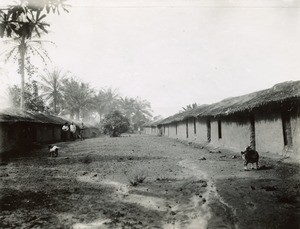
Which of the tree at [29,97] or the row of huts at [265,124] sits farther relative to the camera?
the tree at [29,97]

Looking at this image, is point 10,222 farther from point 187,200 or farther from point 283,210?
point 283,210

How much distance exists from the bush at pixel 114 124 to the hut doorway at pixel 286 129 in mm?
31265

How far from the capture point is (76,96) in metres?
56.1

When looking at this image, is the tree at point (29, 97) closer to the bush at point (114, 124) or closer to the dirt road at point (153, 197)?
the bush at point (114, 124)

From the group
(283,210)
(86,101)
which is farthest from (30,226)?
(86,101)

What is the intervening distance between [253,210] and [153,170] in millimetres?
5216

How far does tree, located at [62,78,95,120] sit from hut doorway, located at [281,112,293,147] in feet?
153

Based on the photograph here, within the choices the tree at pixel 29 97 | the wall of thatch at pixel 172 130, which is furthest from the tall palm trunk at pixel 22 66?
the wall of thatch at pixel 172 130

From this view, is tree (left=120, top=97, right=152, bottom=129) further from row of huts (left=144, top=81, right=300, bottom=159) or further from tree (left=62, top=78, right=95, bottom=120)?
row of huts (left=144, top=81, right=300, bottom=159)

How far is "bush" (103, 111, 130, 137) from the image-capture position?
4166 centimetres

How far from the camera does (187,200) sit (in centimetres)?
664

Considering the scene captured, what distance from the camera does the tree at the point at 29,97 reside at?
135 feet

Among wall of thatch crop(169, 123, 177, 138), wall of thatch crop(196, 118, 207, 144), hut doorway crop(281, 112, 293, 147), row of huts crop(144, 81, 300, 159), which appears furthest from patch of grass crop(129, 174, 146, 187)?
wall of thatch crop(169, 123, 177, 138)

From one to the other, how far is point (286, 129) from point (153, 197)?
7.71 m
